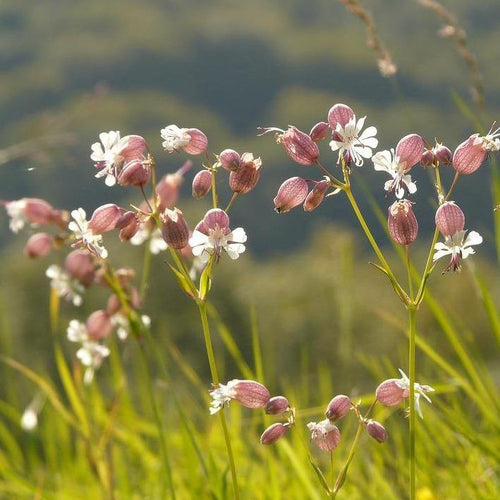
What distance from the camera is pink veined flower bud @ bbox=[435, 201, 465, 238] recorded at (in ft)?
2.93

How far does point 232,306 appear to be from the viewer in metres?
15.9

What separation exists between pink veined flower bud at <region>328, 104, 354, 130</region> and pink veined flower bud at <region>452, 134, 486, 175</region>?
134mm

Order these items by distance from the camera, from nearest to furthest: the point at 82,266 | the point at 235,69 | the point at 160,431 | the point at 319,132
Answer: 1. the point at 319,132
2. the point at 160,431
3. the point at 82,266
4. the point at 235,69

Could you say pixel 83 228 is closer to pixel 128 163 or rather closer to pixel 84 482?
pixel 128 163

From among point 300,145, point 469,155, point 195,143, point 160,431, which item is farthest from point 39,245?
point 469,155

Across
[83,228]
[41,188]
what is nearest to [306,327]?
[83,228]

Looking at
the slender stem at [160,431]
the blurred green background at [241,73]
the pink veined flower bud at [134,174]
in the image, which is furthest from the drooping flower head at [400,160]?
the blurred green background at [241,73]

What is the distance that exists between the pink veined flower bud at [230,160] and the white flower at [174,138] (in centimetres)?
5

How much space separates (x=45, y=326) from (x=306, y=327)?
19.4 ft

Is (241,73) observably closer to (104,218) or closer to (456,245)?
(104,218)

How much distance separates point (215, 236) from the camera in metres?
0.94

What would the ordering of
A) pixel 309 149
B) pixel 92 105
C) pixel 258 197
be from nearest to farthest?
pixel 309 149 → pixel 92 105 → pixel 258 197

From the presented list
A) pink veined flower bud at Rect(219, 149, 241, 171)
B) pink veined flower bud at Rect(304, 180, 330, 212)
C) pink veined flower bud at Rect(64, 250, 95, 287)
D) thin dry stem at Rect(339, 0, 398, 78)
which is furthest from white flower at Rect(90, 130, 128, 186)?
thin dry stem at Rect(339, 0, 398, 78)

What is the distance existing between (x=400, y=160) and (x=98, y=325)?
0.76 meters
